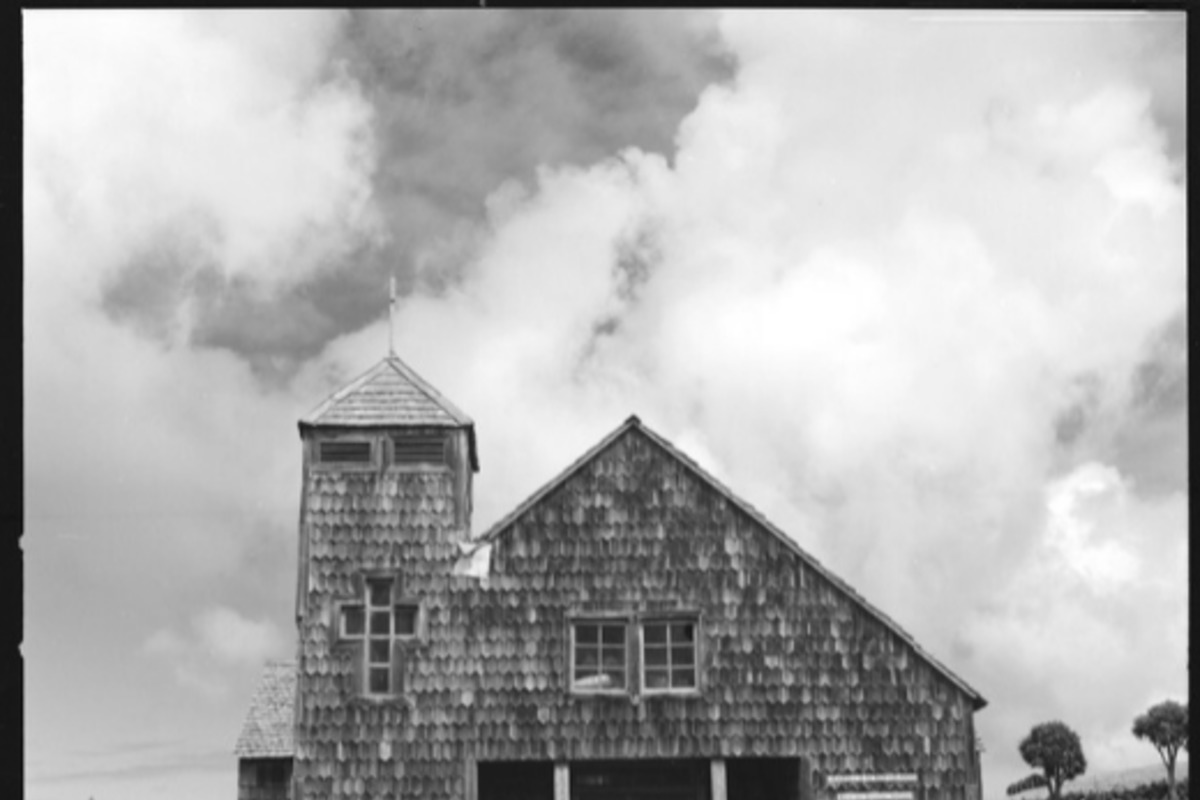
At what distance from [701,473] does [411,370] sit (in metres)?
4.25

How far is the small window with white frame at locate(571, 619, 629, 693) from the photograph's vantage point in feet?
70.9

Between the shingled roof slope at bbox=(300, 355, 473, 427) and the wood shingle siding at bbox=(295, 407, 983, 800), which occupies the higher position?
the shingled roof slope at bbox=(300, 355, 473, 427)

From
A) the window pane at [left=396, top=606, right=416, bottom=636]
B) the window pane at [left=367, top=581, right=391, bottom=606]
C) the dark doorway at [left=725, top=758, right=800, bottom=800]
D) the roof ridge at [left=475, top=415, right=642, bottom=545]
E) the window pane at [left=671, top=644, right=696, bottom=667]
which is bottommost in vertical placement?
the dark doorway at [left=725, top=758, right=800, bottom=800]

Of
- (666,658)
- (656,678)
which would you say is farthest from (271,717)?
(666,658)

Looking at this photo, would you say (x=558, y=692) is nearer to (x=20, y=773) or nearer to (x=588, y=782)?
(x=588, y=782)

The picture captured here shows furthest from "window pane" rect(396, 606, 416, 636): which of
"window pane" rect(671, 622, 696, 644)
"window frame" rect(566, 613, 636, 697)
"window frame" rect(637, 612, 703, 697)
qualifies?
"window pane" rect(671, 622, 696, 644)

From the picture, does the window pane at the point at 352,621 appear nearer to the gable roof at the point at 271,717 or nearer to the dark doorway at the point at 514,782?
the dark doorway at the point at 514,782

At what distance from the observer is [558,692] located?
21.5m

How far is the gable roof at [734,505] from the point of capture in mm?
21688

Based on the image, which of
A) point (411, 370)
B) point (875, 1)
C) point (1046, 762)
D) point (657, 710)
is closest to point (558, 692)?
point (657, 710)

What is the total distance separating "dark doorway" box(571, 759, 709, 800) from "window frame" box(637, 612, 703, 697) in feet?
4.20

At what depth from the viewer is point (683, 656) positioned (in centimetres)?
2170

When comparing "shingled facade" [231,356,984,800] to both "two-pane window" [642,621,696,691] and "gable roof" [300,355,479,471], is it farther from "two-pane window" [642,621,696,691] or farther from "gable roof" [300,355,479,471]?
"gable roof" [300,355,479,471]

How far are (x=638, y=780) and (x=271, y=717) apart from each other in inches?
300
